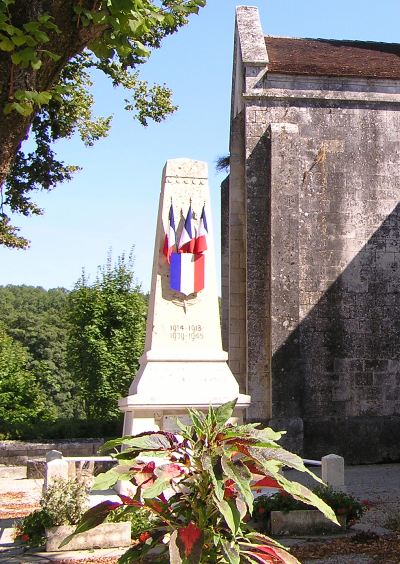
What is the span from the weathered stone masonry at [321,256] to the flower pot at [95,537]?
776 cm

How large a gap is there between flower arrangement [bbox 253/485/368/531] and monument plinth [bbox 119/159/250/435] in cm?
204

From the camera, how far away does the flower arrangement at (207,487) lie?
373 cm

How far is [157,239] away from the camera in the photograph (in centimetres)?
1009

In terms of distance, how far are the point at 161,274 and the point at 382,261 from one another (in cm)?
715

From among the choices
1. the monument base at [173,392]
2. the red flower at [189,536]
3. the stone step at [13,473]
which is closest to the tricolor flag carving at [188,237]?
the monument base at [173,392]

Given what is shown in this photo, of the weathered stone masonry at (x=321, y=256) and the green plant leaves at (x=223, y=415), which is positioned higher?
the weathered stone masonry at (x=321, y=256)

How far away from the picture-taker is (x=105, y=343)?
2200 cm

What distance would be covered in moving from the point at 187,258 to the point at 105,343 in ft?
41.3

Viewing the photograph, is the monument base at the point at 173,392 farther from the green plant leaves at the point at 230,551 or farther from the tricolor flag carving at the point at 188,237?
the green plant leaves at the point at 230,551

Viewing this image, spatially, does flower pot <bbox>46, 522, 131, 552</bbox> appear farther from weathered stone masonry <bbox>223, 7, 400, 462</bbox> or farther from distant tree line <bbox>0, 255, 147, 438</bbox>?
distant tree line <bbox>0, 255, 147, 438</bbox>

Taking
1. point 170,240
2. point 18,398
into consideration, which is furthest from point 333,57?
point 18,398

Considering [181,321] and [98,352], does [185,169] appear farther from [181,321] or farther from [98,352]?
[98,352]

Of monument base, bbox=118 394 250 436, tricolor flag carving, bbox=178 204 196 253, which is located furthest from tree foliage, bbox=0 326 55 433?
tricolor flag carving, bbox=178 204 196 253

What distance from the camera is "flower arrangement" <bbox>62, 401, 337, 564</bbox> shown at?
373 cm
